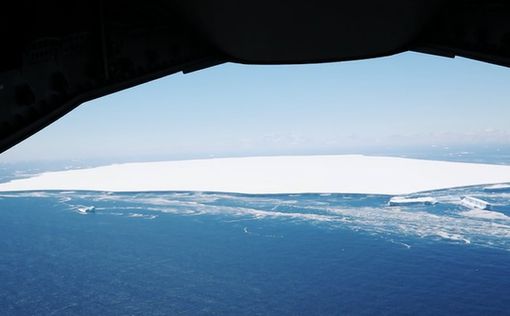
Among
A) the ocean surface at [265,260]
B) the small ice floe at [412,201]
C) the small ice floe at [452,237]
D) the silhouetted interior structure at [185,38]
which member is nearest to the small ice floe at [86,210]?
the ocean surface at [265,260]

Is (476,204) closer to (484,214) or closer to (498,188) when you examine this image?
(484,214)

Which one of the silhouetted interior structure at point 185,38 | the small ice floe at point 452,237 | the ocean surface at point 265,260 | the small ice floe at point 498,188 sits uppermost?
the silhouetted interior structure at point 185,38

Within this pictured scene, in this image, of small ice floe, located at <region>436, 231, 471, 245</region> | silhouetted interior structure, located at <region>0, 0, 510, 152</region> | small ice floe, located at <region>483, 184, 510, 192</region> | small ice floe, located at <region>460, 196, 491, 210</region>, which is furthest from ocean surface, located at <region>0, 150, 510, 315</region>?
silhouetted interior structure, located at <region>0, 0, 510, 152</region>

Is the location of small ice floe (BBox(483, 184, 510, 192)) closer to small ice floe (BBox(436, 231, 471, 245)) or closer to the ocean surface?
the ocean surface

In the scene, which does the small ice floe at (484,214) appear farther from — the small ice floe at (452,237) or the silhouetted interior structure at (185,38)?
the silhouetted interior structure at (185,38)

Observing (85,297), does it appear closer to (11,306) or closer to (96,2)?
(11,306)

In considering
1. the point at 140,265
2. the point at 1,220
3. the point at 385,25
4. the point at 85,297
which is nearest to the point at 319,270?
the point at 140,265
